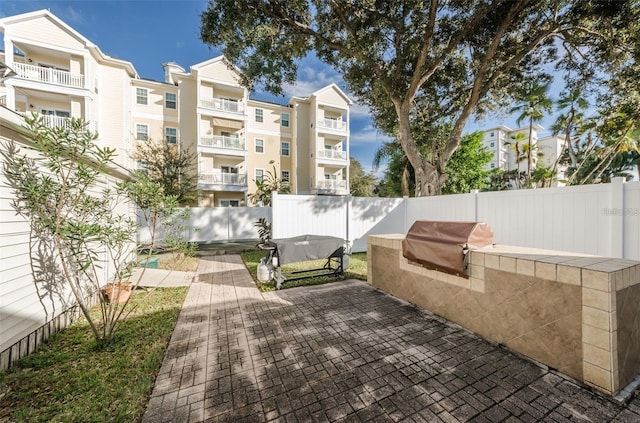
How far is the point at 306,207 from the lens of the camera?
8.53 metres

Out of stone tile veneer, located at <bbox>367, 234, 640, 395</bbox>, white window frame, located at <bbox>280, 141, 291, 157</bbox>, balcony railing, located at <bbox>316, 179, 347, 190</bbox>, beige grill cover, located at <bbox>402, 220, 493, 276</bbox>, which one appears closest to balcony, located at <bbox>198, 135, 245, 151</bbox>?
white window frame, located at <bbox>280, 141, 291, 157</bbox>

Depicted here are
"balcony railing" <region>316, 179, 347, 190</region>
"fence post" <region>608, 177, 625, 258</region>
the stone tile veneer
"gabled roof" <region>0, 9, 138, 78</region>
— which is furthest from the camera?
"balcony railing" <region>316, 179, 347, 190</region>

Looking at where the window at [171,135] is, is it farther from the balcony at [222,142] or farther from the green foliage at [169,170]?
the green foliage at [169,170]

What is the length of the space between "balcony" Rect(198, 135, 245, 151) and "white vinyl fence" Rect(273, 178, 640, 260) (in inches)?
495

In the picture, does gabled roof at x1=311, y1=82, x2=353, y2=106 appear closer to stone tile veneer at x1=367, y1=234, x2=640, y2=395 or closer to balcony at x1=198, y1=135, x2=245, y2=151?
balcony at x1=198, y1=135, x2=245, y2=151

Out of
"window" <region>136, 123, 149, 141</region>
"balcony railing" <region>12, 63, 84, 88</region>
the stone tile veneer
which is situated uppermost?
"balcony railing" <region>12, 63, 84, 88</region>

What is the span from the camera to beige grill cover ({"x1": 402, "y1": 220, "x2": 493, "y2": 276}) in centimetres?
350

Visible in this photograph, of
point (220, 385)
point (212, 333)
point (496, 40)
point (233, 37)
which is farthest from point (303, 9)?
point (220, 385)

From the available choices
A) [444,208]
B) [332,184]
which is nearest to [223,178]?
[332,184]

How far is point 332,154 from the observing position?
21984mm

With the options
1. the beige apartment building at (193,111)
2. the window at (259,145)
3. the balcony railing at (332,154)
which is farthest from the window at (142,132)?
the balcony railing at (332,154)

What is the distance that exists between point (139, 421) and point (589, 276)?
14.2 feet

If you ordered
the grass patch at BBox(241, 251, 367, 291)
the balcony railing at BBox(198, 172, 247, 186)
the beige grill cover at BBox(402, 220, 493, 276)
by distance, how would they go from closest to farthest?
the beige grill cover at BBox(402, 220, 493, 276) < the grass patch at BBox(241, 251, 367, 291) < the balcony railing at BBox(198, 172, 247, 186)

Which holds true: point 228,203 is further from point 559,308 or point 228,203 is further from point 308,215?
point 559,308
